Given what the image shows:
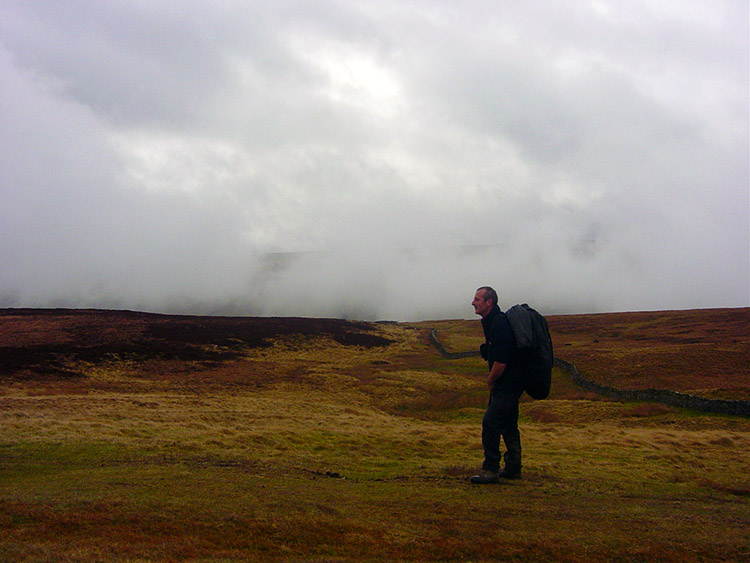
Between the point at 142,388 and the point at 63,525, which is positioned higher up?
the point at 63,525

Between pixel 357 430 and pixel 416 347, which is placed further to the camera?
pixel 416 347

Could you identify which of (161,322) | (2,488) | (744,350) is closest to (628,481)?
(2,488)

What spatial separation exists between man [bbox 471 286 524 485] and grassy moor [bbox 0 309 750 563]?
0.56m

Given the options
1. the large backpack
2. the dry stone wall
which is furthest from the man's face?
the dry stone wall

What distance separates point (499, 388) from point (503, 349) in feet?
3.05

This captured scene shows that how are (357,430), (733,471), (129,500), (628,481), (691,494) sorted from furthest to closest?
1. (357,430)
2. (733,471)
3. (628,481)
4. (691,494)
5. (129,500)

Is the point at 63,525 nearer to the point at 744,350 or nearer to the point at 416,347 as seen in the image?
the point at 744,350

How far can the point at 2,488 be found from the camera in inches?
395

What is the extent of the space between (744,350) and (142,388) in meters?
55.4

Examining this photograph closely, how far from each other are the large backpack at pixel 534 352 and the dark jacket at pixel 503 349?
12 cm

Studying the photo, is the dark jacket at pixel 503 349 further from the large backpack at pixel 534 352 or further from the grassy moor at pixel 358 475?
the grassy moor at pixel 358 475

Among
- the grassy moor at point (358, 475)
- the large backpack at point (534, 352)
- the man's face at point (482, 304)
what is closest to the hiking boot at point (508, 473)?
the grassy moor at point (358, 475)

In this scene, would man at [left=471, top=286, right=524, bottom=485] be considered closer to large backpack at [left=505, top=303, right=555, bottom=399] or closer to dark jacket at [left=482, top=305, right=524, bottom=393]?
dark jacket at [left=482, top=305, right=524, bottom=393]

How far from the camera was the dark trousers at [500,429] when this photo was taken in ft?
34.9
